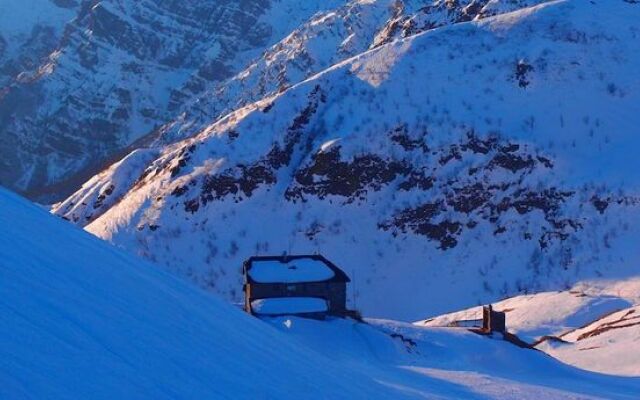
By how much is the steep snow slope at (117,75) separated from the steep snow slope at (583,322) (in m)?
124

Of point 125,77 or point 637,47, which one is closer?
point 637,47

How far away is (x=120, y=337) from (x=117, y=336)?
25mm

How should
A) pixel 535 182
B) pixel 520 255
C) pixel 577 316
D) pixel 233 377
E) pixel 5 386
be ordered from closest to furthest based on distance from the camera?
pixel 5 386
pixel 233 377
pixel 577 316
pixel 520 255
pixel 535 182

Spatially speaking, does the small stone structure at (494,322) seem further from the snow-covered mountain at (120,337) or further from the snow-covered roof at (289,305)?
the snow-covered mountain at (120,337)

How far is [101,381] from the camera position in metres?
6.38

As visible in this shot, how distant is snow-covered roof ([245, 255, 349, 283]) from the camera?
119ft

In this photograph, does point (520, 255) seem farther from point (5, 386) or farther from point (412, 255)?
point (5, 386)

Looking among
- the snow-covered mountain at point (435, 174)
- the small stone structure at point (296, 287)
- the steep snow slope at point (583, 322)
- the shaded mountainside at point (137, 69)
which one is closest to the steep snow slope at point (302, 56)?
the shaded mountainside at point (137, 69)

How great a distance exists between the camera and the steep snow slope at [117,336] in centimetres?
629

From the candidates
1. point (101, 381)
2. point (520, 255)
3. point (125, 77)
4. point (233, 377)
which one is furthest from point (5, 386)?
point (125, 77)

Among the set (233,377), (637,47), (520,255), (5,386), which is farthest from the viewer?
(637,47)

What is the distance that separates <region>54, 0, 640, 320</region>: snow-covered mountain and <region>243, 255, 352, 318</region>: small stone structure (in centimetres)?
1326

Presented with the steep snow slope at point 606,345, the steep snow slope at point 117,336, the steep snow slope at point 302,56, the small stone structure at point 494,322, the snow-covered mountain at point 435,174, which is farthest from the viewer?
the steep snow slope at point 302,56

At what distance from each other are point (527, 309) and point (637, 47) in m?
27.0
